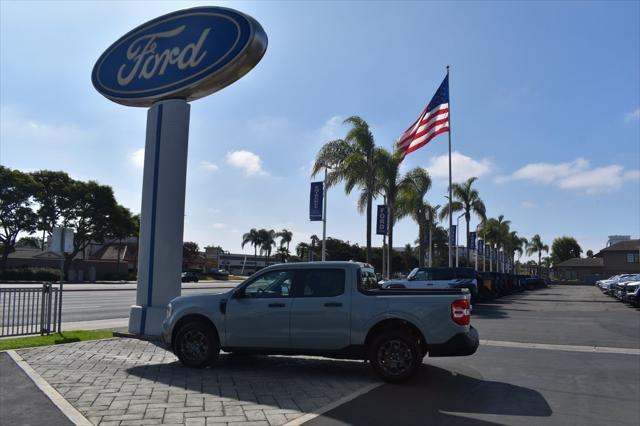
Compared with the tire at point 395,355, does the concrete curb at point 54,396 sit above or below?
below

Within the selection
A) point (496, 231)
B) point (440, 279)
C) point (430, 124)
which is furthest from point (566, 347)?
point (496, 231)

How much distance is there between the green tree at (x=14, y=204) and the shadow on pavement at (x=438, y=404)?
52156 millimetres

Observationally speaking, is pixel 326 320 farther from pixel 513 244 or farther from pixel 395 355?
pixel 513 244

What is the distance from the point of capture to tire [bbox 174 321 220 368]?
8.70 metres

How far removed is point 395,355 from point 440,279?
15.9 metres

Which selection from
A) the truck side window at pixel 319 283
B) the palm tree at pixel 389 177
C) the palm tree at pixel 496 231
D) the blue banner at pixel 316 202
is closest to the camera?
the truck side window at pixel 319 283

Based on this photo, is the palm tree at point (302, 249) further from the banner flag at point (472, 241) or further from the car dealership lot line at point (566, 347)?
the car dealership lot line at point (566, 347)

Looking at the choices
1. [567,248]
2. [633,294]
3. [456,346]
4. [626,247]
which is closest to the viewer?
[456,346]

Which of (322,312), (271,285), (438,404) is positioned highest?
(271,285)

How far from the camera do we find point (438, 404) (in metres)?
6.86

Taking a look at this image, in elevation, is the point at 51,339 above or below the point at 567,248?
below

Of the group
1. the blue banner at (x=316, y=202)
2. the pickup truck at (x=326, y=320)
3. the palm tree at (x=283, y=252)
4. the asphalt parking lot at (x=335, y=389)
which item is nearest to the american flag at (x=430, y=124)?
the blue banner at (x=316, y=202)

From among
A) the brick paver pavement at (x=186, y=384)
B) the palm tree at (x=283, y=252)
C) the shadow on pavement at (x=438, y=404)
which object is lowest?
the shadow on pavement at (x=438, y=404)

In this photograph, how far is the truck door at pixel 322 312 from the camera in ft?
26.6
